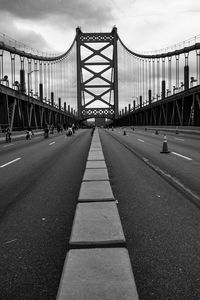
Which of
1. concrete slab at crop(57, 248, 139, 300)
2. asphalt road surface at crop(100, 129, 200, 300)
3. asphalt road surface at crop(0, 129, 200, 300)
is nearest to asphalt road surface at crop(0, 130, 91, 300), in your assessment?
asphalt road surface at crop(0, 129, 200, 300)

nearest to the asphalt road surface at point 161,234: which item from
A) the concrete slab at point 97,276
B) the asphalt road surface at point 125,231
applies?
the asphalt road surface at point 125,231

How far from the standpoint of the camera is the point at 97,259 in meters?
4.12

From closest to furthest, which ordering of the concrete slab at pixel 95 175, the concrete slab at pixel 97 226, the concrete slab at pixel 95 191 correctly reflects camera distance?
the concrete slab at pixel 97 226 < the concrete slab at pixel 95 191 < the concrete slab at pixel 95 175

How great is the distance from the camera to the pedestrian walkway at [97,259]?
3371mm

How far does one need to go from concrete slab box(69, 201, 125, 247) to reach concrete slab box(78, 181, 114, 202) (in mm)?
365

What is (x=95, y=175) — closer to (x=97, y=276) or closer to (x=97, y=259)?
(x=97, y=259)

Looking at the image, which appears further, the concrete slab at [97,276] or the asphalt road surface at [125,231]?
the asphalt road surface at [125,231]

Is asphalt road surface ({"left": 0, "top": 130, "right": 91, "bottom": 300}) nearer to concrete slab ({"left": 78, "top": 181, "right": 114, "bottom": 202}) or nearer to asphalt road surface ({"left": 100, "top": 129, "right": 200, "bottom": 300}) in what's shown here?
concrete slab ({"left": 78, "top": 181, "right": 114, "bottom": 202})

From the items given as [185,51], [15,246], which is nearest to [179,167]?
[15,246]

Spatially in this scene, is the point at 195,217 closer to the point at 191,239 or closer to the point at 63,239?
the point at 191,239

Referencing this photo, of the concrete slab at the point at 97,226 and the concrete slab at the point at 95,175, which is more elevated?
the concrete slab at the point at 95,175

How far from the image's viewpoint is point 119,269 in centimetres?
383

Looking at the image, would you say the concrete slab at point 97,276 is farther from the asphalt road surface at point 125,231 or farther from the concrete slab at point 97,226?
the concrete slab at point 97,226

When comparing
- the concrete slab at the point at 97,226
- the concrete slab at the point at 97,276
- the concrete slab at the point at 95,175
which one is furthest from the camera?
the concrete slab at the point at 95,175
